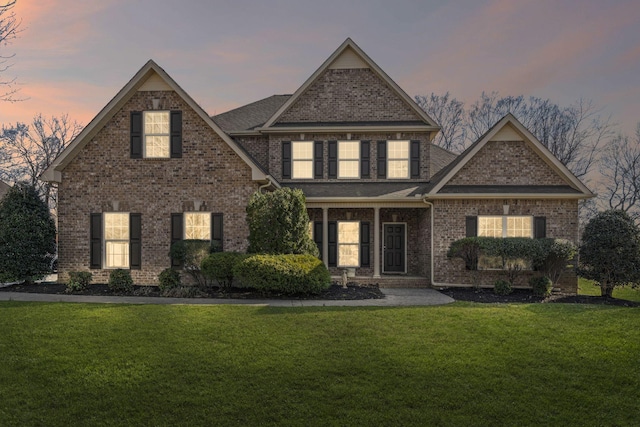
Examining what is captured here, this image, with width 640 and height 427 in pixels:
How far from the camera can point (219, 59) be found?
56.5 feet

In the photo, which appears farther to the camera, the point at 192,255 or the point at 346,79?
the point at 346,79

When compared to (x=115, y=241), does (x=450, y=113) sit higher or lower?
higher

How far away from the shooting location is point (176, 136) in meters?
13.5

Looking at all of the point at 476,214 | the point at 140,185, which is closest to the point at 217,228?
the point at 140,185

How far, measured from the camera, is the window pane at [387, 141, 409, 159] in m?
16.2

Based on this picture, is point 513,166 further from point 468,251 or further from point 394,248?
point 394,248

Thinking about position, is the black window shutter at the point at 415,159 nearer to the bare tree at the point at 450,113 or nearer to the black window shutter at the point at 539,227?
the black window shutter at the point at 539,227

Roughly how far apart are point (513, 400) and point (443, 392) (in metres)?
0.90

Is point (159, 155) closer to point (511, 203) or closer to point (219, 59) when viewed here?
point (219, 59)

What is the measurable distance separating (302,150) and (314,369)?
11.9 metres

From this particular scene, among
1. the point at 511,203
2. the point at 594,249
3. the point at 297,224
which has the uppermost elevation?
the point at 511,203

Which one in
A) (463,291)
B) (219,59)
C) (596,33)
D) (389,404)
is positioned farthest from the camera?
(219,59)

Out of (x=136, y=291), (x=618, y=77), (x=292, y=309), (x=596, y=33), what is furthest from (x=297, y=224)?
(x=618, y=77)

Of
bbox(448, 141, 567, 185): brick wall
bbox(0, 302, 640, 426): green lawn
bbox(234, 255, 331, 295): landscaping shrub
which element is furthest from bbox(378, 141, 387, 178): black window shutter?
bbox(0, 302, 640, 426): green lawn
